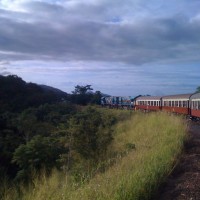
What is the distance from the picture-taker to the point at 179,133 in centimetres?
1320

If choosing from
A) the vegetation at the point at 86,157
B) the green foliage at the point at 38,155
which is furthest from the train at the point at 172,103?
the green foliage at the point at 38,155

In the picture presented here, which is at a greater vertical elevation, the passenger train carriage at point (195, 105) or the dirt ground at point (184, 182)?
the passenger train carriage at point (195, 105)

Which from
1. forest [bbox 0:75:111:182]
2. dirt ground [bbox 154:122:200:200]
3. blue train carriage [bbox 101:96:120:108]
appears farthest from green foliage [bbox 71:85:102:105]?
dirt ground [bbox 154:122:200:200]

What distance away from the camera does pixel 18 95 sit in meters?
49.0

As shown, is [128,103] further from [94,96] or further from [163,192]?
[163,192]

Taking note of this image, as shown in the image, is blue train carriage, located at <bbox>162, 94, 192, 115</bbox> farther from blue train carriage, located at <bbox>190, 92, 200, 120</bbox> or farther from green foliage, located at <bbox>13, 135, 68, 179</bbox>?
green foliage, located at <bbox>13, 135, 68, 179</bbox>

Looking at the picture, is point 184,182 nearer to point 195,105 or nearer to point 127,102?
point 195,105

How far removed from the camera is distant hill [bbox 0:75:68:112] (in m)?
44.6

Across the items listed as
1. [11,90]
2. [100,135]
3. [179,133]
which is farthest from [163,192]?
[11,90]

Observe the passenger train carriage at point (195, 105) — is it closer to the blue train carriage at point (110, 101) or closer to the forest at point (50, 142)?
the forest at point (50, 142)

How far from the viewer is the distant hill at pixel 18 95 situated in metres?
44.6


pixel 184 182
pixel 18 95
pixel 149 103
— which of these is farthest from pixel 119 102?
pixel 184 182

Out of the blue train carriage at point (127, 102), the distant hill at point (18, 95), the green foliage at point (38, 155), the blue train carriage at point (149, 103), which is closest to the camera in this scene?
the green foliage at point (38, 155)

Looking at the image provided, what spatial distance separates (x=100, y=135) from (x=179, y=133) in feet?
11.8
